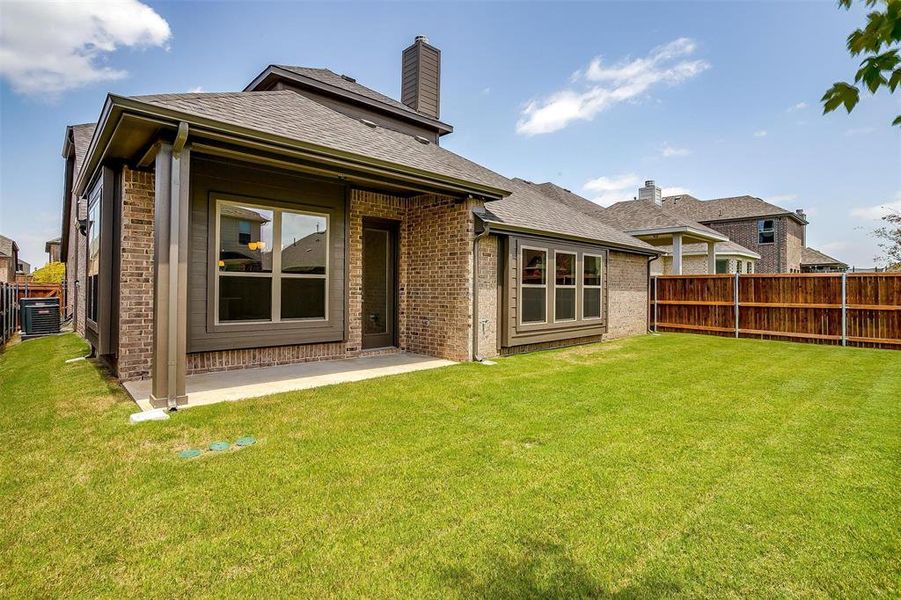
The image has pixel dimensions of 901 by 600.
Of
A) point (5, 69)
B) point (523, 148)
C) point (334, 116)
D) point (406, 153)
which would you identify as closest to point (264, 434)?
point (406, 153)

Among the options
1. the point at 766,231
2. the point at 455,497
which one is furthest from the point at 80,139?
the point at 766,231

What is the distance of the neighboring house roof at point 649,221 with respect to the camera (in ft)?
50.3

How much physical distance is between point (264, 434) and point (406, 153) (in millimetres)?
5163

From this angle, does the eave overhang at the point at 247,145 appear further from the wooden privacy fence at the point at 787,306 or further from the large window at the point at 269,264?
the wooden privacy fence at the point at 787,306

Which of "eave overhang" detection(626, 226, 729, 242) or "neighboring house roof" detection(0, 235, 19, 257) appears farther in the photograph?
"neighboring house roof" detection(0, 235, 19, 257)

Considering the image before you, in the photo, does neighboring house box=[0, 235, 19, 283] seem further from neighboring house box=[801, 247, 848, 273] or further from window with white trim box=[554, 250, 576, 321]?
neighboring house box=[801, 247, 848, 273]

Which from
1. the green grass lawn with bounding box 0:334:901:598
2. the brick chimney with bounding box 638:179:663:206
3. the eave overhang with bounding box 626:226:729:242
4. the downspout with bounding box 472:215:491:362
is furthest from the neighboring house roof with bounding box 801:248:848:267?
the downspout with bounding box 472:215:491:362

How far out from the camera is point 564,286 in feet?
32.3

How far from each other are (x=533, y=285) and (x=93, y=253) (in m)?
7.85

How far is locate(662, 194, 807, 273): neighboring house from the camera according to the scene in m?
25.7

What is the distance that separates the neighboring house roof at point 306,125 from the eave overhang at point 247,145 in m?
0.07

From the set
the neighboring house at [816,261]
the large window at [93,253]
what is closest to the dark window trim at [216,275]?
the large window at [93,253]

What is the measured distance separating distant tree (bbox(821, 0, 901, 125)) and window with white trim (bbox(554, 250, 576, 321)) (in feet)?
25.6

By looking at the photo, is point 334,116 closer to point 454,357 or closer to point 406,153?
point 406,153
